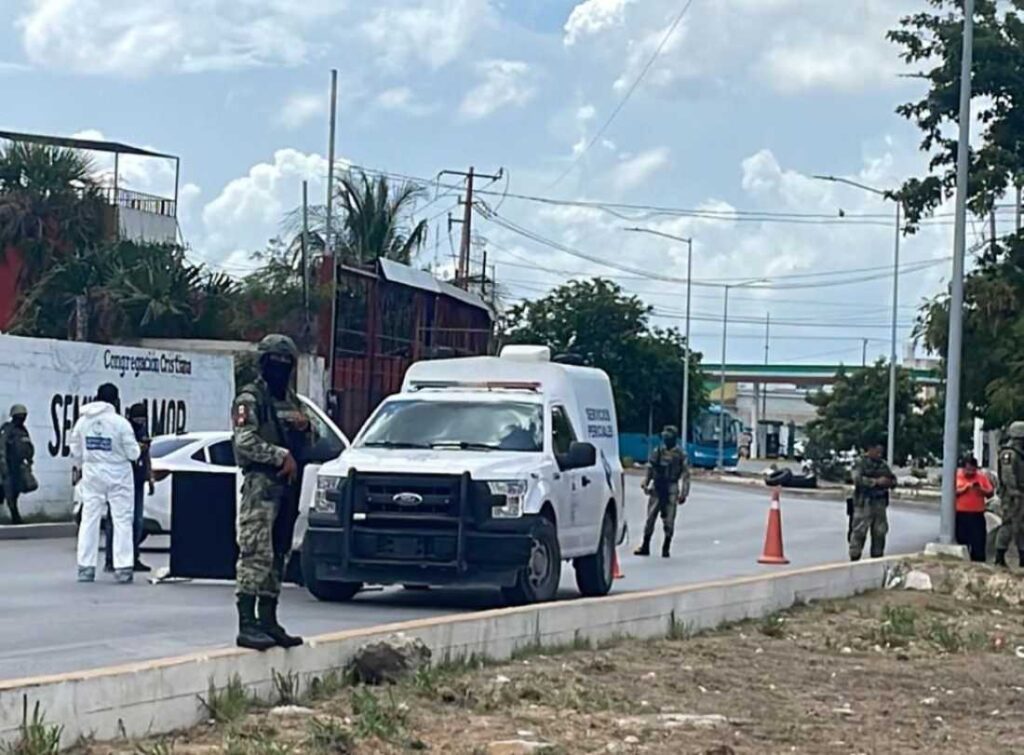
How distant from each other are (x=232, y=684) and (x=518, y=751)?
1.68m

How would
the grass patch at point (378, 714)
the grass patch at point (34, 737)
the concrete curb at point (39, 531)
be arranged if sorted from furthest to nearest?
the concrete curb at point (39, 531)
the grass patch at point (378, 714)
the grass patch at point (34, 737)

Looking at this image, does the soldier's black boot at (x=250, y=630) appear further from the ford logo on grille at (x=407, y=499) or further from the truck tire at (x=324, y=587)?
the truck tire at (x=324, y=587)

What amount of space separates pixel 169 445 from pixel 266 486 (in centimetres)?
1403

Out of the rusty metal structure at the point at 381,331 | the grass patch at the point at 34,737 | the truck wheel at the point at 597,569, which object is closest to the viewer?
the grass patch at the point at 34,737

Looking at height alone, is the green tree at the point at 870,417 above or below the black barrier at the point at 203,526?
above

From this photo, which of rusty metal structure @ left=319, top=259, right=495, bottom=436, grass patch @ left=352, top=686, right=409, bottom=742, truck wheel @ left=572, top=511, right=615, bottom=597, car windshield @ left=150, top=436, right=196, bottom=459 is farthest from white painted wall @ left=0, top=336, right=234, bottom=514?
grass patch @ left=352, top=686, right=409, bottom=742

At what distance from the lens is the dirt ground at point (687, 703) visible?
8844 mm

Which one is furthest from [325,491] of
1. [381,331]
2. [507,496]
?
[381,331]

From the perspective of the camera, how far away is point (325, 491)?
15047 mm

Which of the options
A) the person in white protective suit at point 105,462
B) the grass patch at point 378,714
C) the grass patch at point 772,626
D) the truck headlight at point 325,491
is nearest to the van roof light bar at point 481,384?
the person in white protective suit at point 105,462

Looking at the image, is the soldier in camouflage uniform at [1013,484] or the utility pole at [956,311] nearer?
the soldier in camouflage uniform at [1013,484]

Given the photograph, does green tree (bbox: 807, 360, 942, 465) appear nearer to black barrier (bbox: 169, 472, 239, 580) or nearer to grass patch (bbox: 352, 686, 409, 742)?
black barrier (bbox: 169, 472, 239, 580)

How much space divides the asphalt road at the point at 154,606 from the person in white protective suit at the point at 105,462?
2.07 feet

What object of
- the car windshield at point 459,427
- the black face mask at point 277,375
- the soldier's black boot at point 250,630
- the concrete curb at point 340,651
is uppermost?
the black face mask at point 277,375
